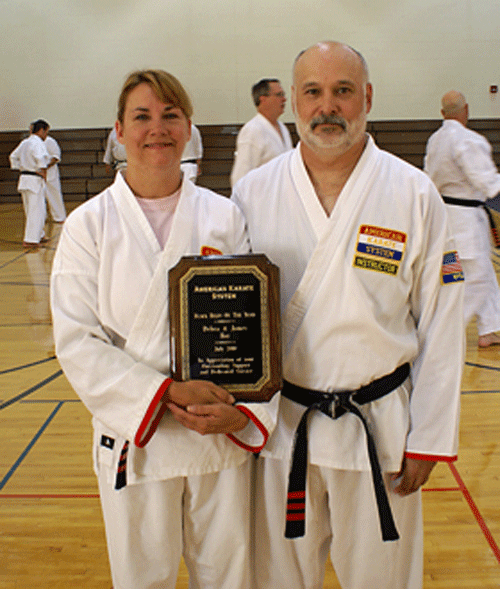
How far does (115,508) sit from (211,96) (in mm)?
10835

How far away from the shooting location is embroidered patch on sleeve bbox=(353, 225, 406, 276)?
1454 mm

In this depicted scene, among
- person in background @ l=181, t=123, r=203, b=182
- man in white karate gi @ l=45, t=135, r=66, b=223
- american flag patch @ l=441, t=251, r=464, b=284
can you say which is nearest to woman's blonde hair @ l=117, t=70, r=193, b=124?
american flag patch @ l=441, t=251, r=464, b=284

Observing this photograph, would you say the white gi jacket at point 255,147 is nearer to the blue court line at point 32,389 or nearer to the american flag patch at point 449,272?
the blue court line at point 32,389

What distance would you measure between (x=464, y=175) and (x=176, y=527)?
3103mm

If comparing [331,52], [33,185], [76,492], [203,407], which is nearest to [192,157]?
[33,185]

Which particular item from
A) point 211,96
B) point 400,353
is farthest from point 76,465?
point 211,96

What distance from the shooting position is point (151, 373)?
1353 mm

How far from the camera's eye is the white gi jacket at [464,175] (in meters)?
3.68

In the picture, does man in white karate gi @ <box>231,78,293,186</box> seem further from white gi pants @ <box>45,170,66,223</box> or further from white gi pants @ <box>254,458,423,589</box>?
white gi pants @ <box>45,170,66,223</box>

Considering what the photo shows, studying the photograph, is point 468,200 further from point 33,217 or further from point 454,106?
point 33,217

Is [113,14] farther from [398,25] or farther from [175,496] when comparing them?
[175,496]

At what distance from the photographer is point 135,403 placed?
1.34m

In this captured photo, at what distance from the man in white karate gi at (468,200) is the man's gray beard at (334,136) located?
2448mm

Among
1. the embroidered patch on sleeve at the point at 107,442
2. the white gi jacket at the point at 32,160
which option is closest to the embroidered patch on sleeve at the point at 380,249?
the embroidered patch on sleeve at the point at 107,442
